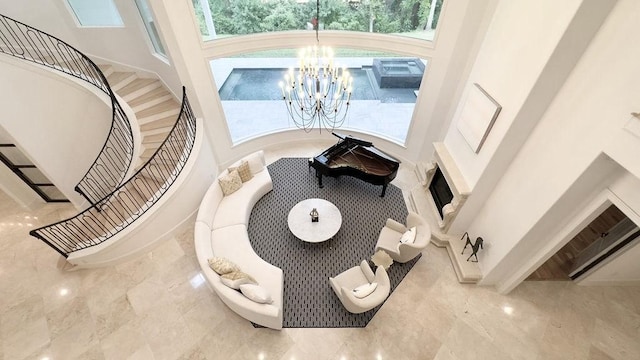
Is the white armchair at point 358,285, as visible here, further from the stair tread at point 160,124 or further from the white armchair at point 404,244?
the stair tread at point 160,124

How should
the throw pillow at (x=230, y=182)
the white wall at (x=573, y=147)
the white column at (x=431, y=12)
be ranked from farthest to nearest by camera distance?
the throw pillow at (x=230, y=182)
the white column at (x=431, y=12)
the white wall at (x=573, y=147)

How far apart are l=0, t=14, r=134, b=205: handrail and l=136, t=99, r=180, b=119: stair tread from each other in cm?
61

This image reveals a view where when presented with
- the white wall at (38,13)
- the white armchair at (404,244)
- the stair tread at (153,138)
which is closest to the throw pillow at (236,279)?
the white armchair at (404,244)

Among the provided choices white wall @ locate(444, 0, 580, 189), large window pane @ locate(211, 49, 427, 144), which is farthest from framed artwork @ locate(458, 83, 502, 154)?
large window pane @ locate(211, 49, 427, 144)

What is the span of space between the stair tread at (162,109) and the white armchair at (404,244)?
19.1 ft

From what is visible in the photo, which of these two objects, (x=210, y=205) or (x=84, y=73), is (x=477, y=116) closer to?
(x=210, y=205)

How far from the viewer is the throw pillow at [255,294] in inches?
154

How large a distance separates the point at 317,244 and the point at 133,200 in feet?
13.2

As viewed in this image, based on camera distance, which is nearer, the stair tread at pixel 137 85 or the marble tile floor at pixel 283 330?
the marble tile floor at pixel 283 330

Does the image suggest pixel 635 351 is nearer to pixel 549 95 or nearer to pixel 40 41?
pixel 549 95

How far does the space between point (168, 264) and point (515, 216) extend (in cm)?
606

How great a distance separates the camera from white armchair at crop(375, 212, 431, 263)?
4.67 metres

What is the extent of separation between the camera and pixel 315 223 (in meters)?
5.43

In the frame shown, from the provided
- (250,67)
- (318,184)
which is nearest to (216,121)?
(250,67)
